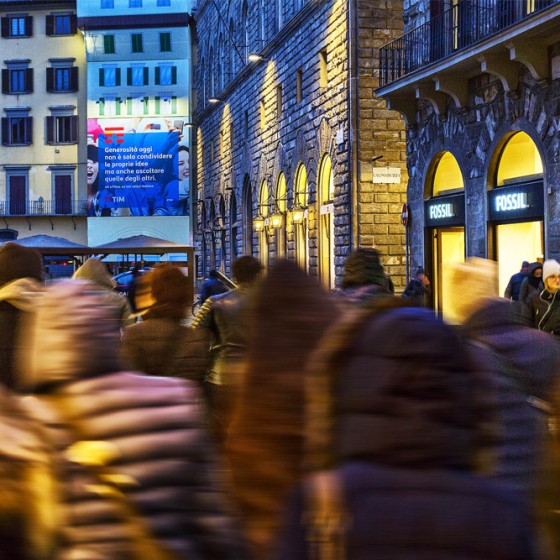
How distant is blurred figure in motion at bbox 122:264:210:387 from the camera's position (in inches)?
239

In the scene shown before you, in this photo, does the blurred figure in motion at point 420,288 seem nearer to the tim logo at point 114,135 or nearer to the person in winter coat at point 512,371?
the person in winter coat at point 512,371

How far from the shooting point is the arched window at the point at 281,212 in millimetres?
35812

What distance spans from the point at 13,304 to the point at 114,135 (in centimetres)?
4909

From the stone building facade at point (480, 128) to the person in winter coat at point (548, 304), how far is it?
14.3ft

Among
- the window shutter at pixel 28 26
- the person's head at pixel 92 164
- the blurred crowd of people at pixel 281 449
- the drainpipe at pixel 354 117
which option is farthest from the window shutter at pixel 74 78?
the blurred crowd of people at pixel 281 449

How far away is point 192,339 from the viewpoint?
20.8 feet

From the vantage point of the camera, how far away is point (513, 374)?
4602 millimetres

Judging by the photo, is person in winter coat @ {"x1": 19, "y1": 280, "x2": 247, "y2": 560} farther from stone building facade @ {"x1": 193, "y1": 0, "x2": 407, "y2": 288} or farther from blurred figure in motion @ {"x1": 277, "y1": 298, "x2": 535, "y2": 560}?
stone building facade @ {"x1": 193, "y1": 0, "x2": 407, "y2": 288}

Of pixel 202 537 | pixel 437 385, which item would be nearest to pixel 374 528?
pixel 437 385

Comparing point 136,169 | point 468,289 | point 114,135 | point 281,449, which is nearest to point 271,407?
point 281,449

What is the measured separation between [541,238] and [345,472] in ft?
53.9

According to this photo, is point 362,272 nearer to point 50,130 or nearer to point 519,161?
point 519,161

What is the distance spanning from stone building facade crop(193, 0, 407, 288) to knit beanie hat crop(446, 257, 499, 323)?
20.1 m

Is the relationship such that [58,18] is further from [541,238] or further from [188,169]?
[541,238]
